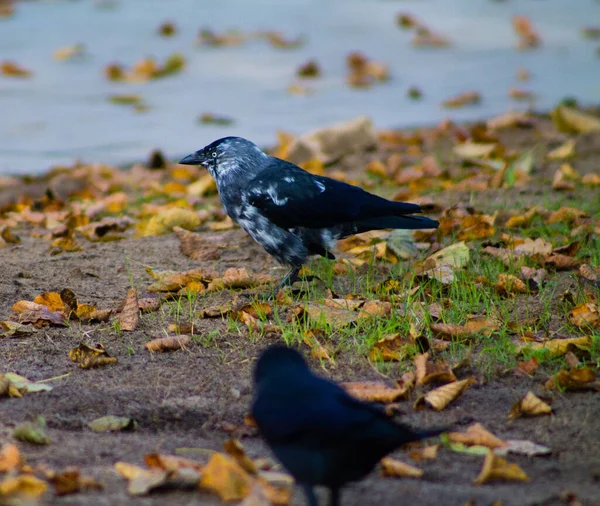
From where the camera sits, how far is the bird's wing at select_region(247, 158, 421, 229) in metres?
4.34

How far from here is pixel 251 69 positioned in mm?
11023

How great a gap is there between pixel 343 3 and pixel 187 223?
327 inches

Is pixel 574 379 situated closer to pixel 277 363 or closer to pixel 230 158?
pixel 277 363

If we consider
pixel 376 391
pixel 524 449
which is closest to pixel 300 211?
pixel 376 391

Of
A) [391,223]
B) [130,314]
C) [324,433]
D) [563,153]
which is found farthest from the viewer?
[563,153]

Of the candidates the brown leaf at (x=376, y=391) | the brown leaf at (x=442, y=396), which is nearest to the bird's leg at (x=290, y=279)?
the brown leaf at (x=376, y=391)

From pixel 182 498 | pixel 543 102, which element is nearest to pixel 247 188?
pixel 182 498

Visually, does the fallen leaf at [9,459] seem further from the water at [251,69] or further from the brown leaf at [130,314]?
the water at [251,69]

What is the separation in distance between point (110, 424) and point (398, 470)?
104 cm

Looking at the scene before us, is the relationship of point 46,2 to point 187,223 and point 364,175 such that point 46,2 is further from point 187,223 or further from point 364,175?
point 187,223

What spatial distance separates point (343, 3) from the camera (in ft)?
42.7

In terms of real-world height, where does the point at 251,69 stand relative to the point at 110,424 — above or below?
above

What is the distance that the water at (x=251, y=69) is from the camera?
873 cm

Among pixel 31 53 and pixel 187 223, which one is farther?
pixel 31 53
